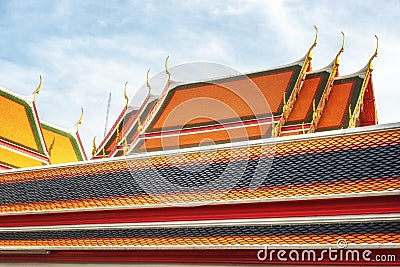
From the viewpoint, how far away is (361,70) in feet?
46.1

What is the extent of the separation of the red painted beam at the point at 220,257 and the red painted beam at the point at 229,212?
0.44m

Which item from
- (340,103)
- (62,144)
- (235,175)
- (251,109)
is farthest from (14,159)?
(235,175)

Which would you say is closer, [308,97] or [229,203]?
[229,203]

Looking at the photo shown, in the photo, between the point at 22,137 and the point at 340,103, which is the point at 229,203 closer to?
the point at 340,103

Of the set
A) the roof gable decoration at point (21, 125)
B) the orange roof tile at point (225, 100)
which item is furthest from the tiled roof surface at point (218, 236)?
the roof gable decoration at point (21, 125)

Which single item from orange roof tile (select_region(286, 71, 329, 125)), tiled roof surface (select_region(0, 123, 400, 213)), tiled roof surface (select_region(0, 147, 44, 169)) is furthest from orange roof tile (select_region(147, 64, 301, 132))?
tiled roof surface (select_region(0, 123, 400, 213))

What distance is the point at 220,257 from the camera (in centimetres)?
654

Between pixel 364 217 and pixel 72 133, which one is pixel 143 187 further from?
pixel 72 133

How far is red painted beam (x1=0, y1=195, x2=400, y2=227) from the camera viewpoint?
584cm

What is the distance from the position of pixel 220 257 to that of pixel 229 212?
1.89 feet

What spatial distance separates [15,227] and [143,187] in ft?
7.94

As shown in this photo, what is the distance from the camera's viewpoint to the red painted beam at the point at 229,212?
5840mm

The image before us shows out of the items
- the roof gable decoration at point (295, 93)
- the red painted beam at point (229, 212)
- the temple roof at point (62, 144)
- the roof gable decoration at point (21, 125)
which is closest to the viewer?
the red painted beam at point (229, 212)

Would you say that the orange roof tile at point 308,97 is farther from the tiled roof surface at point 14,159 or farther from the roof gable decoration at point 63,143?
the roof gable decoration at point 63,143
